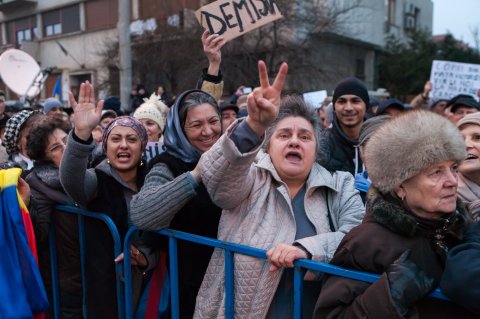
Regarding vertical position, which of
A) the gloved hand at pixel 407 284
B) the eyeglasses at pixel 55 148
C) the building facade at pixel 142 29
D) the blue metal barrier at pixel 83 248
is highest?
the building facade at pixel 142 29

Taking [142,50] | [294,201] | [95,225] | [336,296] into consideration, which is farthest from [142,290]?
[142,50]

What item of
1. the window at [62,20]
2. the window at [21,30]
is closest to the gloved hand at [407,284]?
the window at [62,20]

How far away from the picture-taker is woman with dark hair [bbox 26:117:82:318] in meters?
2.55

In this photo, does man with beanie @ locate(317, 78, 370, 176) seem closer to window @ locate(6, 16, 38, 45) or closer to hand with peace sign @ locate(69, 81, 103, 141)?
hand with peace sign @ locate(69, 81, 103, 141)

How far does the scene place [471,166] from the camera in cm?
215

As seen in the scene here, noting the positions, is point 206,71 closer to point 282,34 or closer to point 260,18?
point 260,18

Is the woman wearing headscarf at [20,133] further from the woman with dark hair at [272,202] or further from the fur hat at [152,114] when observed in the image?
the woman with dark hair at [272,202]

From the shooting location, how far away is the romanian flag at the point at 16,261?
1948 millimetres

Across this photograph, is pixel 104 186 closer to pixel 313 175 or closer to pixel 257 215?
pixel 257 215

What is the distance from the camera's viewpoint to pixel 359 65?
22.2 metres

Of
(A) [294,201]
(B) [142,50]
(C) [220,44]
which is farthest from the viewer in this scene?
(B) [142,50]

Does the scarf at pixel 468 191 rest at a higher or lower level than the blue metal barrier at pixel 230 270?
higher

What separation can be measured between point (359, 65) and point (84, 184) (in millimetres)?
21677

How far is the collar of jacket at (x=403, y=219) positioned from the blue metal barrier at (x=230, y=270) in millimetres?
179
